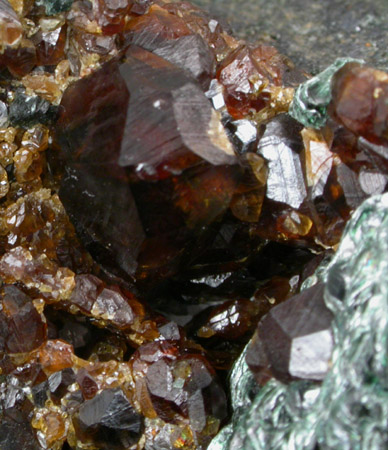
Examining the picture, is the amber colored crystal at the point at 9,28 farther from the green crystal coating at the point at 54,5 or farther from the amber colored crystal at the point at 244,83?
the amber colored crystal at the point at 244,83

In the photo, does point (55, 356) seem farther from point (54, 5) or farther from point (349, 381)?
point (54, 5)

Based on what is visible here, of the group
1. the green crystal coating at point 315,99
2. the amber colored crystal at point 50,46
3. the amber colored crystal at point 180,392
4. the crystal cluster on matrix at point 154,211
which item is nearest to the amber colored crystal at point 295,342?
the crystal cluster on matrix at point 154,211

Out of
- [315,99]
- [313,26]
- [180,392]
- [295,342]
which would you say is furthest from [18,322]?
[313,26]

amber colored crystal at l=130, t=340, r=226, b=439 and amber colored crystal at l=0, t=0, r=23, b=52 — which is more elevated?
amber colored crystal at l=0, t=0, r=23, b=52

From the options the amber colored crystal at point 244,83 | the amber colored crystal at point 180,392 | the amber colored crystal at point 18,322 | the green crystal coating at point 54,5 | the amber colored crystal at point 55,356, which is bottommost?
the amber colored crystal at point 180,392

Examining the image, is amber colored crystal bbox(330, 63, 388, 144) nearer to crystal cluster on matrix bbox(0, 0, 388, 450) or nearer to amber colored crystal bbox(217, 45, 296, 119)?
crystal cluster on matrix bbox(0, 0, 388, 450)

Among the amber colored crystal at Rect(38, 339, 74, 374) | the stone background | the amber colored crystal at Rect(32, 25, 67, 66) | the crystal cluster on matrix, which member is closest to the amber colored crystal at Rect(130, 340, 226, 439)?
the crystal cluster on matrix
